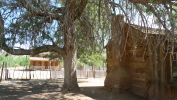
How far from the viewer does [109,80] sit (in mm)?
14633

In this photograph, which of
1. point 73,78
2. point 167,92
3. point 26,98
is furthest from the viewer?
point 73,78

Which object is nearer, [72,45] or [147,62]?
[72,45]

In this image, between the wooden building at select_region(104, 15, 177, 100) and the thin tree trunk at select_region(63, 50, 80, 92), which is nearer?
the wooden building at select_region(104, 15, 177, 100)

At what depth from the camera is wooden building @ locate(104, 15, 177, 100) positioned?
427 inches

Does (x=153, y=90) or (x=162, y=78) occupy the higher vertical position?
(x=162, y=78)

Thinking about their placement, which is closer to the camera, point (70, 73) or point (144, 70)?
point (70, 73)

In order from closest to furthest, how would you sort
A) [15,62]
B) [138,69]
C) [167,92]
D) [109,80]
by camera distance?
1. [167,92]
2. [138,69]
3. [109,80]
4. [15,62]

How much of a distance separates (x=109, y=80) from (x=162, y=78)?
4.24 m

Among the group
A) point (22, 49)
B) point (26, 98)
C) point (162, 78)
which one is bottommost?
point (26, 98)

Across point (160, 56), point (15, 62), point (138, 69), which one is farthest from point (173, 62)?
point (15, 62)

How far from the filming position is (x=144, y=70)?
1266cm

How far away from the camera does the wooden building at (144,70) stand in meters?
10.8

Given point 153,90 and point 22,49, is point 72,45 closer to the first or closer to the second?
point 22,49

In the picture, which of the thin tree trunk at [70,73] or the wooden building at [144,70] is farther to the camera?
the thin tree trunk at [70,73]
